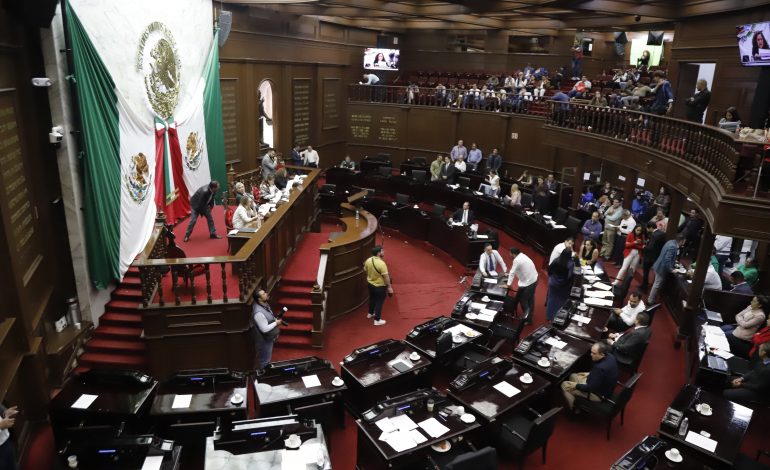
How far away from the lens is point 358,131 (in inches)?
848

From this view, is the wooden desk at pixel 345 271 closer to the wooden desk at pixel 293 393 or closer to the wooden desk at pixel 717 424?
the wooden desk at pixel 293 393

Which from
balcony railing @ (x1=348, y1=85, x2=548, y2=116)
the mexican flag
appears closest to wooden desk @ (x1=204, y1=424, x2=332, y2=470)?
the mexican flag

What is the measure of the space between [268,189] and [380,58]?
1192 cm

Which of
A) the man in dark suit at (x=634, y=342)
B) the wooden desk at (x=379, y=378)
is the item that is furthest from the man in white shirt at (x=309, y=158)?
the man in dark suit at (x=634, y=342)

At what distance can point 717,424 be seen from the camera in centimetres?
584

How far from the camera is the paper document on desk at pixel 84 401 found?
585 cm

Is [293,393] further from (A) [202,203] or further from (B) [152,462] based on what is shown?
(A) [202,203]

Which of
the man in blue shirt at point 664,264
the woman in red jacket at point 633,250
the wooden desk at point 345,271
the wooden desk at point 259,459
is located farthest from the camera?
the woman in red jacket at point 633,250

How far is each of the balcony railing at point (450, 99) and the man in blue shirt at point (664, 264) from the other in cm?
868

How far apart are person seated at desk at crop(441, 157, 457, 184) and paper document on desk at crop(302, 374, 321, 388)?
11.0m

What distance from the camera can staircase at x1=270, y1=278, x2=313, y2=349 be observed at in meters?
8.91

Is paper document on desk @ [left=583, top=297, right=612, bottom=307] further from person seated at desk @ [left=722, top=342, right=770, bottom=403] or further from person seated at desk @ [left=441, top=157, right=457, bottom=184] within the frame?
person seated at desk @ [left=441, top=157, right=457, bottom=184]

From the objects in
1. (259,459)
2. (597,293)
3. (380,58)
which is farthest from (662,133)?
(380,58)

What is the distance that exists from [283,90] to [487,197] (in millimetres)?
7329
